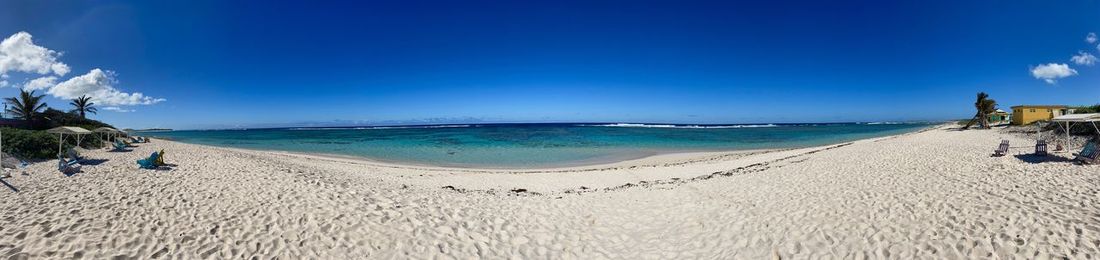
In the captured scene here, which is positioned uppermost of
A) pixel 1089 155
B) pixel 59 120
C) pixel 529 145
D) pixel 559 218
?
pixel 59 120

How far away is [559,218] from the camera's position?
7.95m

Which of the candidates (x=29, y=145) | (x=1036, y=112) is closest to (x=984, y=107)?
(x=1036, y=112)

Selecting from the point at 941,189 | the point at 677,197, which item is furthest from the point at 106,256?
the point at 941,189

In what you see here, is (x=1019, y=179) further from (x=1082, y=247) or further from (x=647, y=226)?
(x=647, y=226)

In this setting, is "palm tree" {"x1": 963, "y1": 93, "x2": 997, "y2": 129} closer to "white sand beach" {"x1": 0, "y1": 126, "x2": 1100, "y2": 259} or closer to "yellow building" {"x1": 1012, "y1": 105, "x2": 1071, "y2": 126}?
"yellow building" {"x1": 1012, "y1": 105, "x2": 1071, "y2": 126}

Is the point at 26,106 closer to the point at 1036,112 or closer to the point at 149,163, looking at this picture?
the point at 149,163

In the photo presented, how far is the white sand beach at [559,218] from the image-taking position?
5.43 meters

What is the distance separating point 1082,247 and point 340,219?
984 cm

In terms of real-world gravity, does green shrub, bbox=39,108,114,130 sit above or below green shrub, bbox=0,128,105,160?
above

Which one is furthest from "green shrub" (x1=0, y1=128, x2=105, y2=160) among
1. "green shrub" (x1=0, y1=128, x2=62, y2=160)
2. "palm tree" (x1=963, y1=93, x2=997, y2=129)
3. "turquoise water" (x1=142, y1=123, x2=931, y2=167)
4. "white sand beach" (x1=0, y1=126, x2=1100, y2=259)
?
"palm tree" (x1=963, y1=93, x2=997, y2=129)

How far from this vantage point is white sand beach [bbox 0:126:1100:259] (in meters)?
5.43

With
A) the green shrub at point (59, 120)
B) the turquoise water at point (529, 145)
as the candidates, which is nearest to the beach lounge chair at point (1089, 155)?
the turquoise water at point (529, 145)

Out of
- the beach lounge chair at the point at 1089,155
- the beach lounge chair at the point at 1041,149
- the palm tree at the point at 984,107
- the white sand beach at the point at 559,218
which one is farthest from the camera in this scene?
the palm tree at the point at 984,107

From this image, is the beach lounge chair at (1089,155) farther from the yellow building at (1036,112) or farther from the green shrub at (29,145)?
the yellow building at (1036,112)
